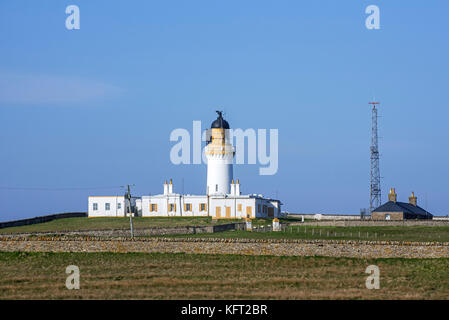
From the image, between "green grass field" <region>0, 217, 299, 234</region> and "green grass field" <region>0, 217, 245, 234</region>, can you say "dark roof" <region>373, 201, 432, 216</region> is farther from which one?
"green grass field" <region>0, 217, 245, 234</region>

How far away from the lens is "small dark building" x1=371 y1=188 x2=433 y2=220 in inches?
3118

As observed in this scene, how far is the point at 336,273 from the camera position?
3466 cm

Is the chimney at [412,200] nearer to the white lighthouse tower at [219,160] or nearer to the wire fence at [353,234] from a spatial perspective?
the white lighthouse tower at [219,160]

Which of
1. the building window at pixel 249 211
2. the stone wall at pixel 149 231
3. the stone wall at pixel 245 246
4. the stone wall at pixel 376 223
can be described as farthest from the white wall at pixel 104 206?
the stone wall at pixel 245 246

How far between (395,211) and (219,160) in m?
20.8

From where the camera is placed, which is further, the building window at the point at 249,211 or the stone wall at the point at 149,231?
the building window at the point at 249,211

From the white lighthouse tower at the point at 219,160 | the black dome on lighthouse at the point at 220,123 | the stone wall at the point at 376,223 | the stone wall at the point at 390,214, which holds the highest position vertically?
the black dome on lighthouse at the point at 220,123

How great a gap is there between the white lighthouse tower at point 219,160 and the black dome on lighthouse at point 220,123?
0.18 metres

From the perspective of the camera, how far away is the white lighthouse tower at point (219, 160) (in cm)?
8706

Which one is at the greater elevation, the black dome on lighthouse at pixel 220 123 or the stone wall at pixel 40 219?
the black dome on lighthouse at pixel 220 123

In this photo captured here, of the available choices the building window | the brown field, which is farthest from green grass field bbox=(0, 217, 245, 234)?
the brown field
